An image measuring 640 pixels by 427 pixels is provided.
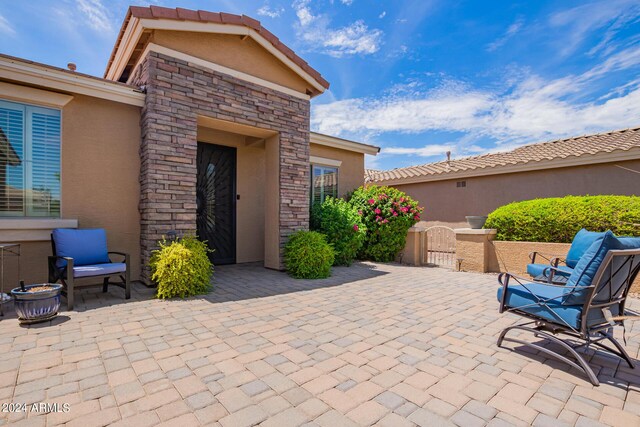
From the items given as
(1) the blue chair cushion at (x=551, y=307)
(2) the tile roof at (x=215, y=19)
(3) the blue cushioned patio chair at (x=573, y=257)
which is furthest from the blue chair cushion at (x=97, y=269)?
(3) the blue cushioned patio chair at (x=573, y=257)

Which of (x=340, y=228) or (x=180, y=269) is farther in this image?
(x=340, y=228)

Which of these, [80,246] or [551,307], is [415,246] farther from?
[80,246]

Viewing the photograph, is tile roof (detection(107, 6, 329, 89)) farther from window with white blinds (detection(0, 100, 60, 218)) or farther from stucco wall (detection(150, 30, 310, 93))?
window with white blinds (detection(0, 100, 60, 218))

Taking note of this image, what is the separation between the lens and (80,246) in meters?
4.91

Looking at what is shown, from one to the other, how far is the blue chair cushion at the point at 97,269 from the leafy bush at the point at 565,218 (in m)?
8.30

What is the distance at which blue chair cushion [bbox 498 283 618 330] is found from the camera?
2.81m

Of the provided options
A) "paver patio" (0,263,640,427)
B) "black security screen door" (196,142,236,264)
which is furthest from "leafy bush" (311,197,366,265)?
"paver patio" (0,263,640,427)

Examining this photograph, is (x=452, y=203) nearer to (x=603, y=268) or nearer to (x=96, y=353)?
(x=603, y=268)

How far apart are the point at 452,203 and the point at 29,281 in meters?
13.3

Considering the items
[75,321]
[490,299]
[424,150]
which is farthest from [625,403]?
[424,150]

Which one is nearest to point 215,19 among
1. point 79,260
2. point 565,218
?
point 79,260

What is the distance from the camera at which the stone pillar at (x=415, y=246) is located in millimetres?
9297

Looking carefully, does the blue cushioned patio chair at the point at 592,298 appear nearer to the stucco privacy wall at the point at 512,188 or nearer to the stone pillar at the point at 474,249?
the stone pillar at the point at 474,249

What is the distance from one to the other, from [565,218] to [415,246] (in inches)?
149
